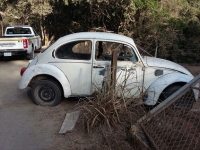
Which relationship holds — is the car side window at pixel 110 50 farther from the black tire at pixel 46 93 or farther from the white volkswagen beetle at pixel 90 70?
the black tire at pixel 46 93

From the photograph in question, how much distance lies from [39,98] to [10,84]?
2.90 meters

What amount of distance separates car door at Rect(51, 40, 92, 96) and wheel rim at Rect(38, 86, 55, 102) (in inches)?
20.2

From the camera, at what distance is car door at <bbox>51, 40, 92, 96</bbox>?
657cm

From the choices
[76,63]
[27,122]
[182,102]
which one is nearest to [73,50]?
[76,63]

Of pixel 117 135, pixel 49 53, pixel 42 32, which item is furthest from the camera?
pixel 42 32

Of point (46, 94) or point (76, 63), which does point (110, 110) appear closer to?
point (76, 63)

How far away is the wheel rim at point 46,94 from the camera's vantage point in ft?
22.1

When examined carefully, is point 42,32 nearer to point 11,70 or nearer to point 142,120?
point 11,70

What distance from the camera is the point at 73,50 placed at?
22.2ft

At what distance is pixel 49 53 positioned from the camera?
22.2 ft

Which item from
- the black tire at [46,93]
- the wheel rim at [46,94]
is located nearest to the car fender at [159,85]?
the black tire at [46,93]

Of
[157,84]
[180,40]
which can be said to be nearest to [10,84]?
[157,84]

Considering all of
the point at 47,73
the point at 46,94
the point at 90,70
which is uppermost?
the point at 90,70

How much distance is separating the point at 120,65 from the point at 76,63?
101 cm
